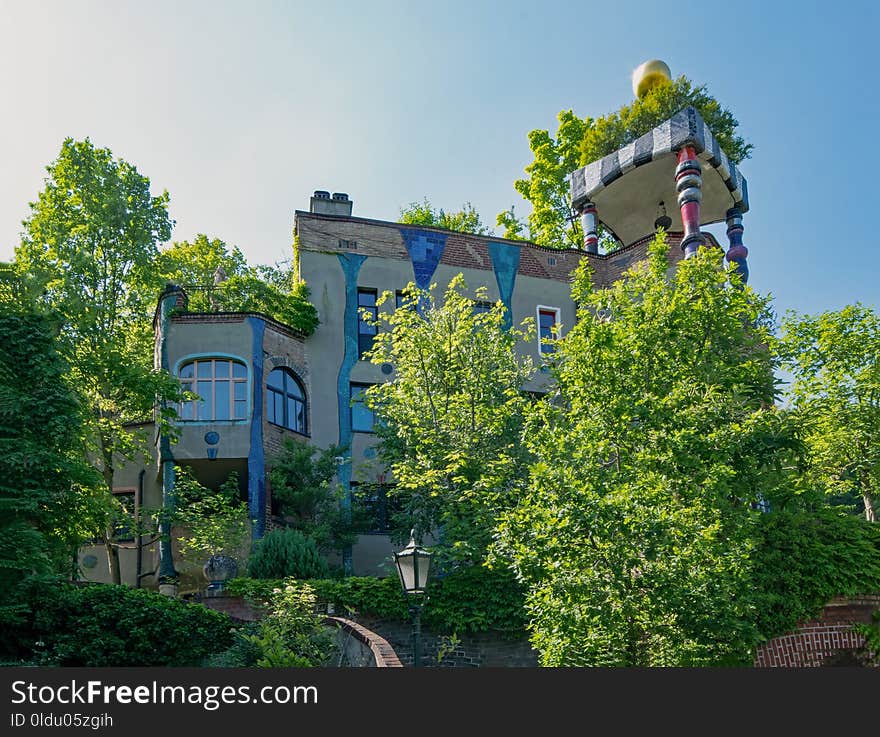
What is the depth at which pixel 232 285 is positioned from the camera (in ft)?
83.2

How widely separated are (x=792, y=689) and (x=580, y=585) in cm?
414

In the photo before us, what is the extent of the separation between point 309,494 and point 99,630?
864 cm

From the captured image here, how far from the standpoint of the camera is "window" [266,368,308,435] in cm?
2344

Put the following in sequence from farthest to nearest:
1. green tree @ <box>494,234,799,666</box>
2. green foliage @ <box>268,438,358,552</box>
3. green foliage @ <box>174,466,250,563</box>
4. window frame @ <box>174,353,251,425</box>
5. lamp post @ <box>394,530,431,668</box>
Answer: window frame @ <box>174,353,251,425</box>, green foliage @ <box>268,438,358,552</box>, green foliage @ <box>174,466,250,563</box>, green tree @ <box>494,234,799,666</box>, lamp post @ <box>394,530,431,668</box>

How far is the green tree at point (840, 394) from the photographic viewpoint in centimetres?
1825

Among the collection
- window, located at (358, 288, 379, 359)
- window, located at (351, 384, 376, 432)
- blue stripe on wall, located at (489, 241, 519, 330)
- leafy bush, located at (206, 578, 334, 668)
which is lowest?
leafy bush, located at (206, 578, 334, 668)

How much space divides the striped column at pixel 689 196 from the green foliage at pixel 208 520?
13362mm

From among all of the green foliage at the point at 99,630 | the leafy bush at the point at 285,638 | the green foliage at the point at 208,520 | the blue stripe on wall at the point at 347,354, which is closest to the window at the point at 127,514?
the green foliage at the point at 208,520

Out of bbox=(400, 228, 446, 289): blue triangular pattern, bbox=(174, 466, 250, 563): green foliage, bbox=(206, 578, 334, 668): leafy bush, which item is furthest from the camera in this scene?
bbox=(400, 228, 446, 289): blue triangular pattern

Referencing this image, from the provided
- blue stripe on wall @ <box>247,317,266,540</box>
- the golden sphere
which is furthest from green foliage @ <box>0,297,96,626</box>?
the golden sphere

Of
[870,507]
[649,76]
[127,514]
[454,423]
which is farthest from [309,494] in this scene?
[649,76]

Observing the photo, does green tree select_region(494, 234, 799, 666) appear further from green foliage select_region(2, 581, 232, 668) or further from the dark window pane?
the dark window pane

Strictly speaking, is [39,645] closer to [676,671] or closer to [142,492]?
[676,671]

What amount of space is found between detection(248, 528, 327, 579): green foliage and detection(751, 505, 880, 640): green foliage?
8.32 meters
